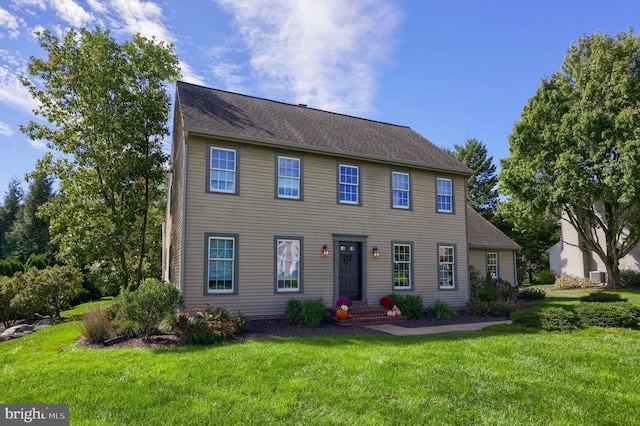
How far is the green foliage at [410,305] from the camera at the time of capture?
44.2ft

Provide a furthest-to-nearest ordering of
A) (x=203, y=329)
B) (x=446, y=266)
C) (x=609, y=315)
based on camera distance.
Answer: (x=446, y=266) < (x=609, y=315) < (x=203, y=329)

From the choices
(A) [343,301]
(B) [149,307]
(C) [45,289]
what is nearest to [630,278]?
(A) [343,301]

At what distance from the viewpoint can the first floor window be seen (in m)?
11.7

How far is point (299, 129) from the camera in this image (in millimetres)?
14414

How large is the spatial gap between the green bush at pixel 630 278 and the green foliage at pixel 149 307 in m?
28.5

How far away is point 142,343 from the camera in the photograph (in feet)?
28.8

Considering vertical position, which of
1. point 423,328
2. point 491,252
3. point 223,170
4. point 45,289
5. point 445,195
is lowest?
point 423,328

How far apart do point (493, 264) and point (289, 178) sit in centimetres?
1278

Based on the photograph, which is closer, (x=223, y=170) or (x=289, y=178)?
(x=223, y=170)

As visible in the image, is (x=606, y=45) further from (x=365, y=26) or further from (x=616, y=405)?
(x=616, y=405)

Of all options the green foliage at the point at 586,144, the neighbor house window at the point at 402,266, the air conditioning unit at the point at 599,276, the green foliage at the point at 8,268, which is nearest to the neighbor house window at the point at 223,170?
the neighbor house window at the point at 402,266

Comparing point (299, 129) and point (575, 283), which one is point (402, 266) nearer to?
point (299, 129)

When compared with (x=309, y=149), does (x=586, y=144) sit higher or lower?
higher

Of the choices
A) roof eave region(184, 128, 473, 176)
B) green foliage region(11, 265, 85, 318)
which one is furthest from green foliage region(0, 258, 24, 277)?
Result: roof eave region(184, 128, 473, 176)
